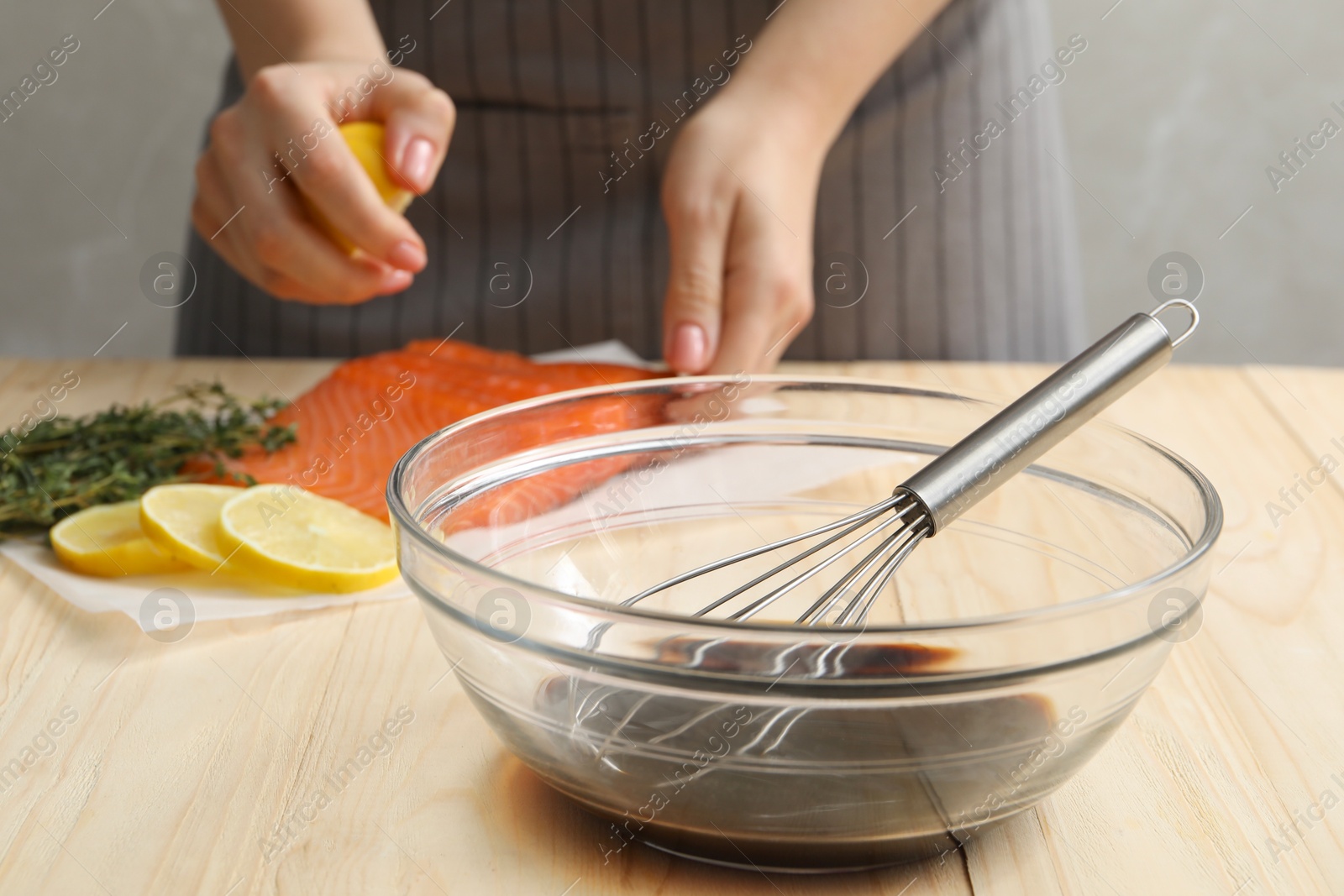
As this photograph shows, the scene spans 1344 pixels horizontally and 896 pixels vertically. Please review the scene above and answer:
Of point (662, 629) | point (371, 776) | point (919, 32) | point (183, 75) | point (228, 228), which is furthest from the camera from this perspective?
point (183, 75)

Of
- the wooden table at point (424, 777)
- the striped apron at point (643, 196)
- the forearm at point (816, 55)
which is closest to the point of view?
the wooden table at point (424, 777)

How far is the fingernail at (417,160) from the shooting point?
0.96 meters

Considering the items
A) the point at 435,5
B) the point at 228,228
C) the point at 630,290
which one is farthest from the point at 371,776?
the point at 435,5

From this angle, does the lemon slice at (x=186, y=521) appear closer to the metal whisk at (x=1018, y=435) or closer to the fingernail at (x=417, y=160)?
the fingernail at (x=417, y=160)

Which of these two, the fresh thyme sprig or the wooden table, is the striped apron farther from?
the wooden table

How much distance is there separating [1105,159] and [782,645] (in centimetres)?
251

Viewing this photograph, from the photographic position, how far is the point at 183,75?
248 centimetres

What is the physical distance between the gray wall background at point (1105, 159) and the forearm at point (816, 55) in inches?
65.6

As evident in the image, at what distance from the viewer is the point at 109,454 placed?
3.04 ft

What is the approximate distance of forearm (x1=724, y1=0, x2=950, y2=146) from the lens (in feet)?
3.45

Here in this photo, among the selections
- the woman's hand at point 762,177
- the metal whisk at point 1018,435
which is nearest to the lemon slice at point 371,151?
the woman's hand at point 762,177

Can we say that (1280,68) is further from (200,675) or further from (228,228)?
(200,675)

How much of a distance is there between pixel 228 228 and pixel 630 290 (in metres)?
0.41

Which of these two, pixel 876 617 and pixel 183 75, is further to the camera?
pixel 183 75
